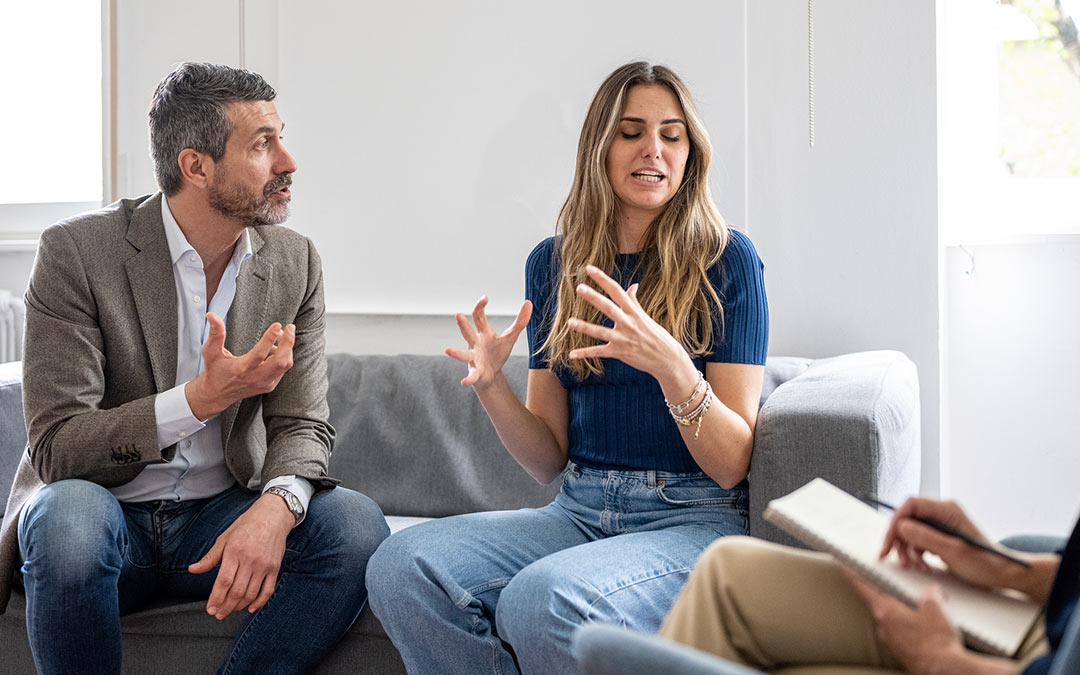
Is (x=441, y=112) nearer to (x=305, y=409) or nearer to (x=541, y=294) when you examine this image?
(x=541, y=294)

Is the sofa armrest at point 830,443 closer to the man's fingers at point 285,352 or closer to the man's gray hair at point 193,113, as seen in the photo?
the man's fingers at point 285,352

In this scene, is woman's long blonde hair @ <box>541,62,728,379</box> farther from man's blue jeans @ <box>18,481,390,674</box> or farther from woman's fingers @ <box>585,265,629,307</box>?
man's blue jeans @ <box>18,481,390,674</box>

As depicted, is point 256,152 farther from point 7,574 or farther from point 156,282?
point 7,574

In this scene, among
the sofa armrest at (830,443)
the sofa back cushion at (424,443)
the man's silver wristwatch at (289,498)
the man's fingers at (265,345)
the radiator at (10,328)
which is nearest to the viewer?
the sofa armrest at (830,443)

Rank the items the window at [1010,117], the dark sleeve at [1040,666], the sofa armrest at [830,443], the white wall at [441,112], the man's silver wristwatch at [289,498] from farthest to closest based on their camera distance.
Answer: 1. the white wall at [441,112]
2. the window at [1010,117]
3. the man's silver wristwatch at [289,498]
4. the sofa armrest at [830,443]
5. the dark sleeve at [1040,666]

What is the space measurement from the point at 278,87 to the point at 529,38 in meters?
0.74

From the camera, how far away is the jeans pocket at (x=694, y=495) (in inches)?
65.1

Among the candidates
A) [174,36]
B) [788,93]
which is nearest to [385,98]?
[174,36]

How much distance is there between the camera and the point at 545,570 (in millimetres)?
1437

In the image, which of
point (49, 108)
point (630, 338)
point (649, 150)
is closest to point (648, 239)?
point (649, 150)

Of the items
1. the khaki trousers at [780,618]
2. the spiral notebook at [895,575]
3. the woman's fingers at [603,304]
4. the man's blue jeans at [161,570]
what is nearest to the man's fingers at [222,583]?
the man's blue jeans at [161,570]

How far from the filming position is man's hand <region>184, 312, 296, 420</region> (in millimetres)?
1622

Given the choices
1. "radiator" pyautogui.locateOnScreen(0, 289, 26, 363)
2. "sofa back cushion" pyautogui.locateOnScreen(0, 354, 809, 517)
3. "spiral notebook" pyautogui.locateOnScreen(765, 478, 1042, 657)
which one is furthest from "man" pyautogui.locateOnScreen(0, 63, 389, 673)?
"radiator" pyautogui.locateOnScreen(0, 289, 26, 363)

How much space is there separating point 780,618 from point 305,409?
1093 millimetres
